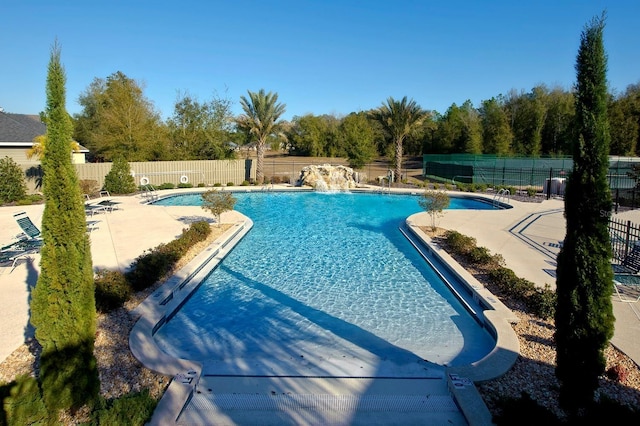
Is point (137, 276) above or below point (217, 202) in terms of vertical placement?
below

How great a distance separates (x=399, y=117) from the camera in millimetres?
27891

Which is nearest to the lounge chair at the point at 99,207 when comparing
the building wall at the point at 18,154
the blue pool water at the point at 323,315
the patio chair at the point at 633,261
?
the blue pool water at the point at 323,315

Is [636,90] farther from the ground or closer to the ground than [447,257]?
farther from the ground

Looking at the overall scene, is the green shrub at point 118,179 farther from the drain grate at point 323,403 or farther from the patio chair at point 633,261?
the patio chair at point 633,261

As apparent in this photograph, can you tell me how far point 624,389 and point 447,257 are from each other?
557 centimetres

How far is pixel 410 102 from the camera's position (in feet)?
90.8

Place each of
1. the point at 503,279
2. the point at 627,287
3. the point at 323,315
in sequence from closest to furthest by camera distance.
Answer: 1. the point at 323,315
2. the point at 627,287
3. the point at 503,279

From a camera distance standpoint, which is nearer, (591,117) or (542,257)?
(591,117)

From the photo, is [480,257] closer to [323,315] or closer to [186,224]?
[323,315]

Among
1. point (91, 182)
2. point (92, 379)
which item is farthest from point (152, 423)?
point (91, 182)

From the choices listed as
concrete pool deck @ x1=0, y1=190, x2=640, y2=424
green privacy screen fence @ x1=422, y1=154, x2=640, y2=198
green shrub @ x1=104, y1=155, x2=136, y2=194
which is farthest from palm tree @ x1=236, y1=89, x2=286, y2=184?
green privacy screen fence @ x1=422, y1=154, x2=640, y2=198

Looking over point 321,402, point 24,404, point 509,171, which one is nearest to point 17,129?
point 24,404

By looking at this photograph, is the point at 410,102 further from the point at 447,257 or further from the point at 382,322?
the point at 382,322

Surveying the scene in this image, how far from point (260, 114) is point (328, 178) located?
6.45 m
